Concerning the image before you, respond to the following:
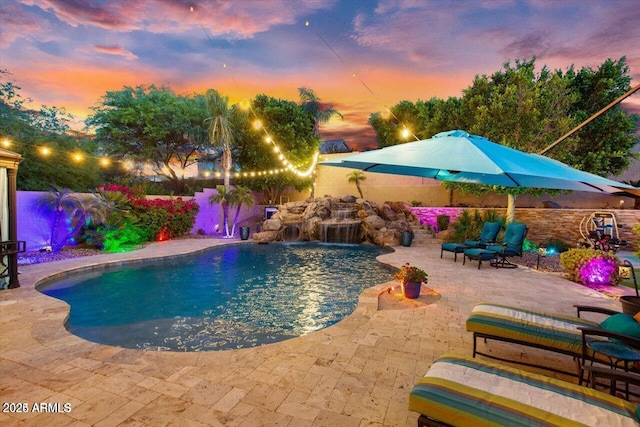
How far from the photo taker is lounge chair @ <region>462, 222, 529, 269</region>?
25.6 ft

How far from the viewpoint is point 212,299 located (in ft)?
19.6

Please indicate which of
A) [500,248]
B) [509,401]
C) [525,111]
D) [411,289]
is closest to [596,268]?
[500,248]

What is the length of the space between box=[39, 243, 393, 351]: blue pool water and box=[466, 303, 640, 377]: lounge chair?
2377mm

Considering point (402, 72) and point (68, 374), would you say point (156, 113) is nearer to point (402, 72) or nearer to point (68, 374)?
point (402, 72)

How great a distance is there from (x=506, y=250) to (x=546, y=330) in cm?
579

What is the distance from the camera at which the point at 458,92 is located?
1404 centimetres

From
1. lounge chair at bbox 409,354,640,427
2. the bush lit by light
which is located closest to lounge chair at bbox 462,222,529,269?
the bush lit by light

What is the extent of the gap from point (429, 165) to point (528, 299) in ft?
13.6

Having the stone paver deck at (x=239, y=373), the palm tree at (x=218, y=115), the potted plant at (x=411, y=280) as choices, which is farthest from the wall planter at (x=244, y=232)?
the potted plant at (x=411, y=280)

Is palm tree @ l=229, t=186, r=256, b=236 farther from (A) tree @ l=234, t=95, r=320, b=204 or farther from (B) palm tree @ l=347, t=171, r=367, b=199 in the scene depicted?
(B) palm tree @ l=347, t=171, r=367, b=199

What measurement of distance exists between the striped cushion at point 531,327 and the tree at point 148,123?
1919cm

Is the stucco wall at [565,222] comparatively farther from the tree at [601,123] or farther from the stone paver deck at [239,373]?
the stone paver deck at [239,373]

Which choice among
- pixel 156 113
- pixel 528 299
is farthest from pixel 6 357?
pixel 156 113

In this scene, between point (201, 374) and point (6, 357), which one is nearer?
point (201, 374)
